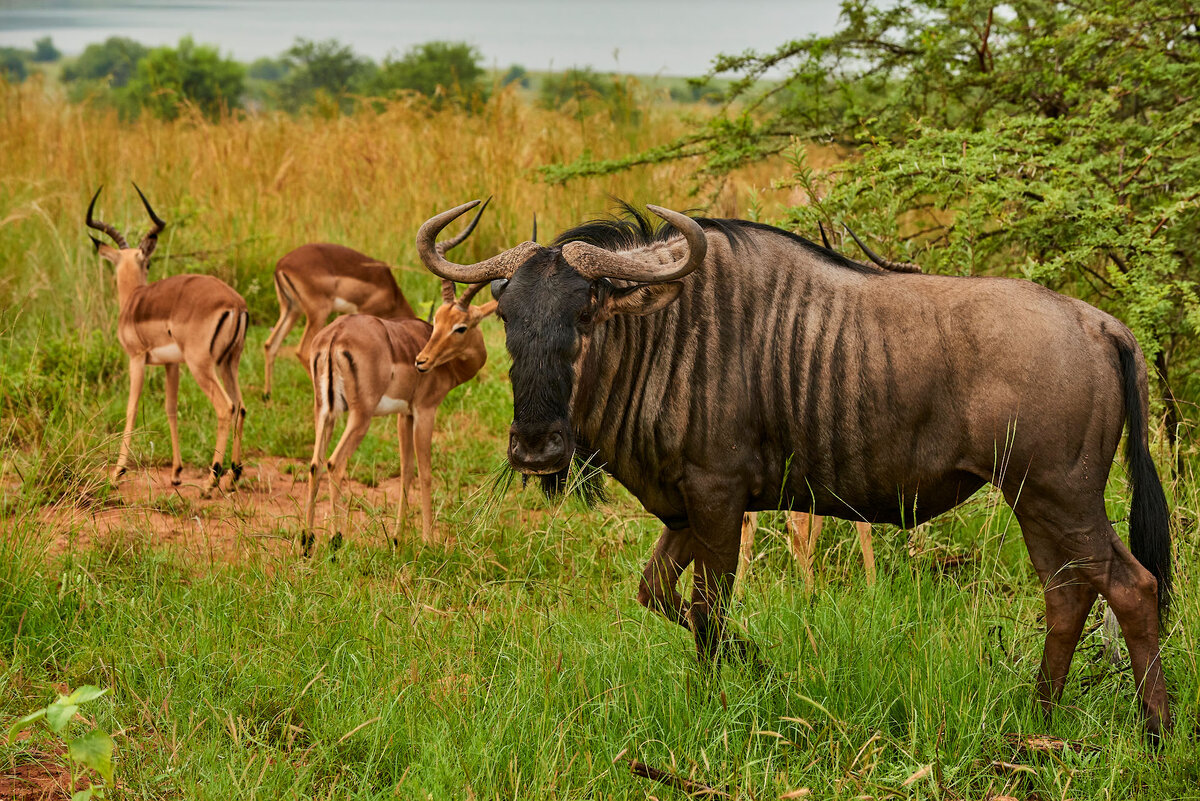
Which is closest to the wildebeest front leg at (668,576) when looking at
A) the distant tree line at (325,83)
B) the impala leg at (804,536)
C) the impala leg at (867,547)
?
the impala leg at (804,536)

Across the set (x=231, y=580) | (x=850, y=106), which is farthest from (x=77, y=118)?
(x=231, y=580)

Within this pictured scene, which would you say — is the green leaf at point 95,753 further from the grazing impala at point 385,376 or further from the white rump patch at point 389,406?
the white rump patch at point 389,406

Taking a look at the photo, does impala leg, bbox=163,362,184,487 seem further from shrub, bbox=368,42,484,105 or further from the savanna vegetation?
shrub, bbox=368,42,484,105

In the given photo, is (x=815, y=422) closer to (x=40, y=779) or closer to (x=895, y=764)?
(x=895, y=764)

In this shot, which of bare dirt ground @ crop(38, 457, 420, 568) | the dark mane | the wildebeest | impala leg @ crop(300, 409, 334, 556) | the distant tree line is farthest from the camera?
the distant tree line

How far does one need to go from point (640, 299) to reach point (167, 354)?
13.3ft

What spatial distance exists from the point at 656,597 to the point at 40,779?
2.00 meters

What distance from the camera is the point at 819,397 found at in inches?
139

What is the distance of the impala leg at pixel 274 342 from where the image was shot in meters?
7.75

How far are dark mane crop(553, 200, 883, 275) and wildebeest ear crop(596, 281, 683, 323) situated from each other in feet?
1.13

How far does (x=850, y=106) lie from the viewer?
697 cm

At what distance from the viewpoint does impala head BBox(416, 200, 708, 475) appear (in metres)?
3.32

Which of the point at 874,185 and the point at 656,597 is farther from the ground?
the point at 874,185

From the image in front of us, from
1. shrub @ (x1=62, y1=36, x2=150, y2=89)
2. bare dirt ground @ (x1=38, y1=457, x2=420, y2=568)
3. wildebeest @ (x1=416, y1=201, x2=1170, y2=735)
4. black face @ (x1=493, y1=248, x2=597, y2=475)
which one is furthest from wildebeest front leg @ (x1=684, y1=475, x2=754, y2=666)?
shrub @ (x1=62, y1=36, x2=150, y2=89)
